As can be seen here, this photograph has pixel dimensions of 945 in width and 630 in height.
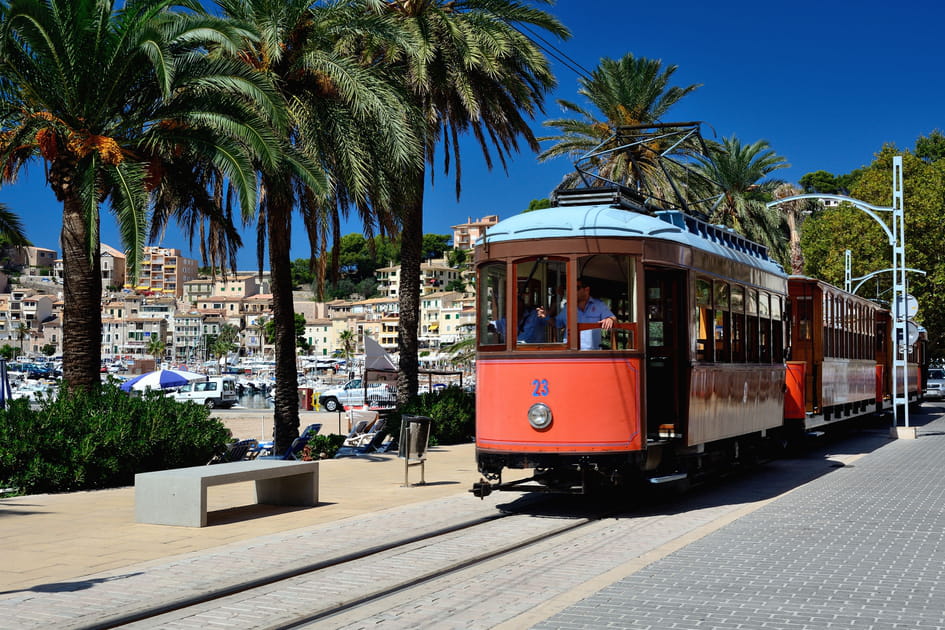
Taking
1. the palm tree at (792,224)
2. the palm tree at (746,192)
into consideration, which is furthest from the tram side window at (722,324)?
the palm tree at (792,224)

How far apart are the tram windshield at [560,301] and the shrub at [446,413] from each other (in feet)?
35.7

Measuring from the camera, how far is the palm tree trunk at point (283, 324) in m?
20.4

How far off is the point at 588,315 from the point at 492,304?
114 centimetres

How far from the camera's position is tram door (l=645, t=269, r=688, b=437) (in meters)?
12.5

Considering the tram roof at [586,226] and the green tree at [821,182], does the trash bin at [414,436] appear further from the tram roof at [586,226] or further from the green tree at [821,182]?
the green tree at [821,182]

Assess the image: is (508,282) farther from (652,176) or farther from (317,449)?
(652,176)

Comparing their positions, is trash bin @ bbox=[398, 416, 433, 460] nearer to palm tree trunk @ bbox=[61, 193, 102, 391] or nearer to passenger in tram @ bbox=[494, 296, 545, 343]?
passenger in tram @ bbox=[494, 296, 545, 343]

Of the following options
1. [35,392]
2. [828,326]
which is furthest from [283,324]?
[828,326]

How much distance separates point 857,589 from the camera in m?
7.61

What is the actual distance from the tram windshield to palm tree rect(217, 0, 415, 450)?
6655mm

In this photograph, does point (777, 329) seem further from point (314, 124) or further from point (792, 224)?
point (792, 224)

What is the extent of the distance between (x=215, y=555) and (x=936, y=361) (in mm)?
57973

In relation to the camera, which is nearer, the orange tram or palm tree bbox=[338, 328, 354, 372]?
the orange tram

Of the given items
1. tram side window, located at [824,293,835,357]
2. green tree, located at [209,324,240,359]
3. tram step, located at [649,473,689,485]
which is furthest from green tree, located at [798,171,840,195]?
green tree, located at [209,324,240,359]
